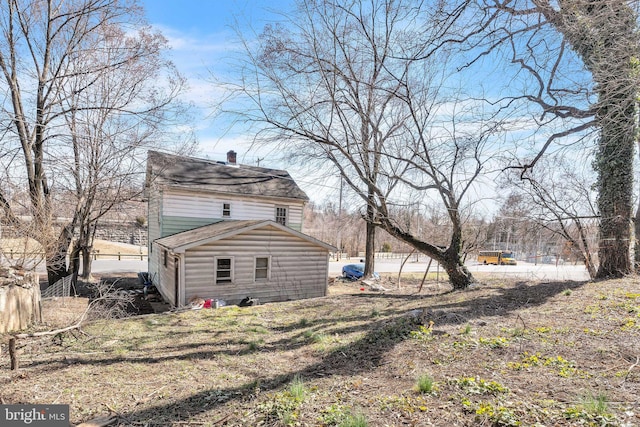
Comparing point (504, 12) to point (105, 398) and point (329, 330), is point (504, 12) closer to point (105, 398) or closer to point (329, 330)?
point (329, 330)

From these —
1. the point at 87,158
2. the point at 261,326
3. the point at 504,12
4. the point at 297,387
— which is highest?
the point at 504,12

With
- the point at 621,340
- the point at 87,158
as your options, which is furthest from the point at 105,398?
the point at 87,158

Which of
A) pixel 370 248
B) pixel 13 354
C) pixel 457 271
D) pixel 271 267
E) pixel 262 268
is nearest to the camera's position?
pixel 13 354

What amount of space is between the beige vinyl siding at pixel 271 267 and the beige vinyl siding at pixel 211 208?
367cm

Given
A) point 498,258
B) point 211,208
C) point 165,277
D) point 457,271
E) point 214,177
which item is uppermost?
point 214,177

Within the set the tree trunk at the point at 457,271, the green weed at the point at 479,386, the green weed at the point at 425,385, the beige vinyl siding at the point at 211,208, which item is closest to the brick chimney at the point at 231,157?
the beige vinyl siding at the point at 211,208

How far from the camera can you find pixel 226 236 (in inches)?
464

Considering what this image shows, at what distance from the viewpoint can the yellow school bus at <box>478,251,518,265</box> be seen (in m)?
32.2

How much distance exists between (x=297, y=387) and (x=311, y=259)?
11.0 m

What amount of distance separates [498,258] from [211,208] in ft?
96.1

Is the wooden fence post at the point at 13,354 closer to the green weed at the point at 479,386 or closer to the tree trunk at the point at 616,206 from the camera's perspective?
the green weed at the point at 479,386

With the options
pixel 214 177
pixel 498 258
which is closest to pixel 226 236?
pixel 214 177

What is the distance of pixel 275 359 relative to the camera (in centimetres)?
495

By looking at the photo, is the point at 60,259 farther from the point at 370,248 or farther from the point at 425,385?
the point at 370,248
